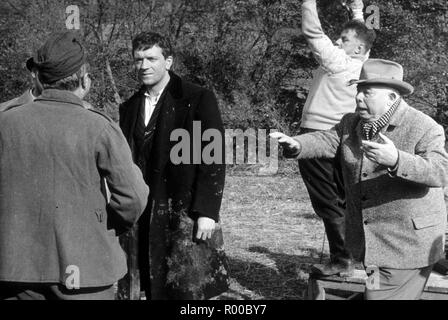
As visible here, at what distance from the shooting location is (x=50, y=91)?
333 cm

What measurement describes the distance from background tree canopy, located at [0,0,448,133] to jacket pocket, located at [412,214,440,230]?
29.4ft

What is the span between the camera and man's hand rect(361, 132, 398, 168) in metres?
3.59

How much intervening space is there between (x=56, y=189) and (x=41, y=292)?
0.46 meters

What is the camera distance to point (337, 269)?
5.47 m

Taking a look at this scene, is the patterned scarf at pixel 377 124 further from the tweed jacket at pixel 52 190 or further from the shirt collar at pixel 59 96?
the shirt collar at pixel 59 96

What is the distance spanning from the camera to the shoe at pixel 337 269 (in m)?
5.45

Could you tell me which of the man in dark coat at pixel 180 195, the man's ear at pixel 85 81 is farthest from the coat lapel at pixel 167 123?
the man's ear at pixel 85 81

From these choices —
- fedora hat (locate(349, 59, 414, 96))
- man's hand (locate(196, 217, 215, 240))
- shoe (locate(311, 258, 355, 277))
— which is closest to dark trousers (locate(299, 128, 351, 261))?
shoe (locate(311, 258, 355, 277))

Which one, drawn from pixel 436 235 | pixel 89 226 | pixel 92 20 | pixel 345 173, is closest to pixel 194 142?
pixel 345 173

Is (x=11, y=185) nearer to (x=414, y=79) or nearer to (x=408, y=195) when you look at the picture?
(x=408, y=195)

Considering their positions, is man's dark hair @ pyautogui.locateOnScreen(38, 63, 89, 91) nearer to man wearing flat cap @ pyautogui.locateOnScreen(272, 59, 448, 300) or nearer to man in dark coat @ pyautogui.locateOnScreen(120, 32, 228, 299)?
man in dark coat @ pyautogui.locateOnScreen(120, 32, 228, 299)

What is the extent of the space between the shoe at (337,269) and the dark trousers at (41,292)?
2462 millimetres

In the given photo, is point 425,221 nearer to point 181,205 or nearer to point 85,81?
point 181,205

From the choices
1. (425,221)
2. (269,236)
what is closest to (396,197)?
(425,221)
